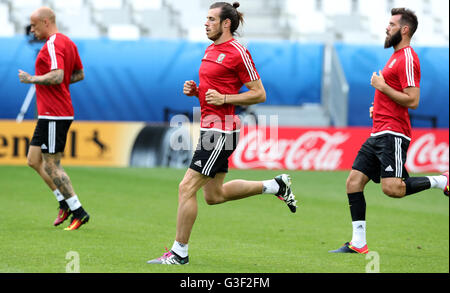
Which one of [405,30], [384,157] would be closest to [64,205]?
[384,157]

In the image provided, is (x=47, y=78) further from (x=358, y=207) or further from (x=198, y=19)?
(x=198, y=19)

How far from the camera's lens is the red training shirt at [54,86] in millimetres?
9469

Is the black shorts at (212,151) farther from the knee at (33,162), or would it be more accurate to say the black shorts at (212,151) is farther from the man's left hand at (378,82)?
the knee at (33,162)

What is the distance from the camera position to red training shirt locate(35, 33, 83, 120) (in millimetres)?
9469

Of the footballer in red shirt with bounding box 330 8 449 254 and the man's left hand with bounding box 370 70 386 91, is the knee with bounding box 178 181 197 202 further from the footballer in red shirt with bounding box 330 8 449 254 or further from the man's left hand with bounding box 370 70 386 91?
the man's left hand with bounding box 370 70 386 91

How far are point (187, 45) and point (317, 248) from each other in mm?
19861

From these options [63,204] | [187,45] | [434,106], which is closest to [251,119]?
[187,45]

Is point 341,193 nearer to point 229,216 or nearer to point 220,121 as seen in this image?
point 229,216

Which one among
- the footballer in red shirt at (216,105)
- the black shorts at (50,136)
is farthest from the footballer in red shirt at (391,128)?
the black shorts at (50,136)

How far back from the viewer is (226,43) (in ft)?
24.8

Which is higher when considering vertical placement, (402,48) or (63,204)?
(402,48)

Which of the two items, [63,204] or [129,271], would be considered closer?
[129,271]
